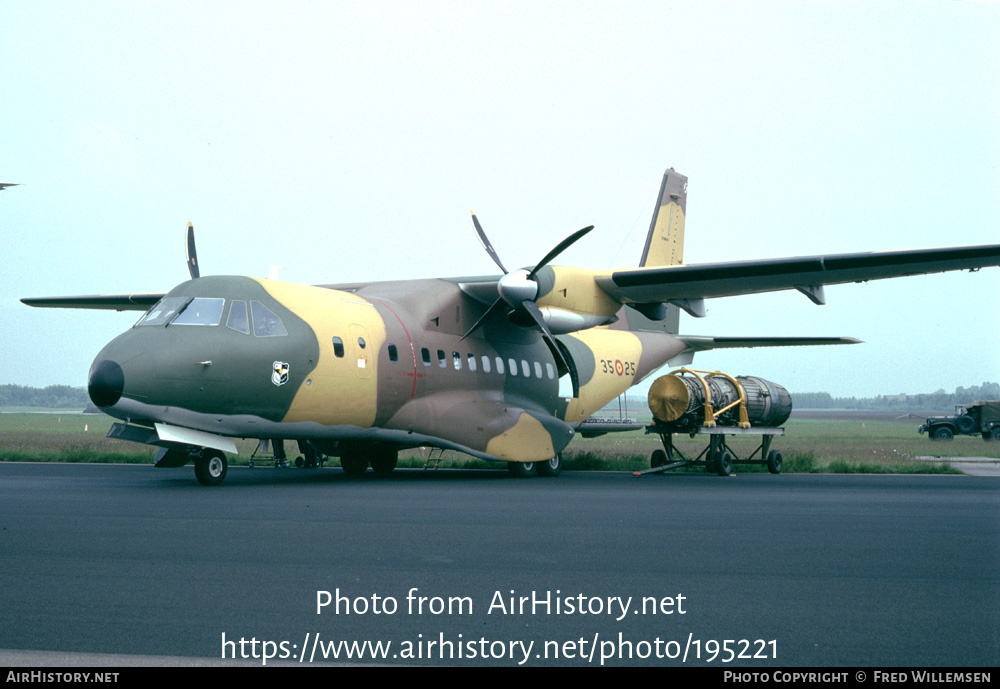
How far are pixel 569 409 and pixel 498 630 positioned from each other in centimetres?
1835

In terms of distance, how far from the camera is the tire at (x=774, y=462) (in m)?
23.0

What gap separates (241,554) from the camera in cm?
823

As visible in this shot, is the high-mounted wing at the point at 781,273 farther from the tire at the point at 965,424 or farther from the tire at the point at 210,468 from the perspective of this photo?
the tire at the point at 965,424

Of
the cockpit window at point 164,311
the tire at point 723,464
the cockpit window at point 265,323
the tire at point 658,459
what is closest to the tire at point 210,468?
the cockpit window at point 265,323

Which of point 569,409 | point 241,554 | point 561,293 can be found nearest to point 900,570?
point 241,554

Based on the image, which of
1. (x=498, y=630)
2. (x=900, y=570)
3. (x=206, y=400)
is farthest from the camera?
(x=206, y=400)

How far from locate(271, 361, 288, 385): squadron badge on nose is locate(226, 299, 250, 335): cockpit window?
0.73 meters

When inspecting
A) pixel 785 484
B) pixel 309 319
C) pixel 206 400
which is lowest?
pixel 785 484

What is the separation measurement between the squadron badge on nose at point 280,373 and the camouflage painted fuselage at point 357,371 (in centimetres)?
2

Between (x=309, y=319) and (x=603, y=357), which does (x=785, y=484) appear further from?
(x=309, y=319)

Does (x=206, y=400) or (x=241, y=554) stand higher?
(x=206, y=400)

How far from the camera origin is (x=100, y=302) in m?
25.0

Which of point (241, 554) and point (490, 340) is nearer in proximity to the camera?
point (241, 554)

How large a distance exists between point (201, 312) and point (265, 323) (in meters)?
1.04
